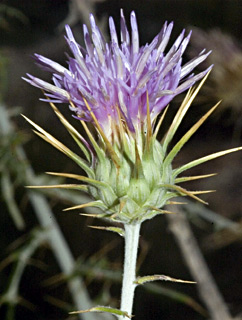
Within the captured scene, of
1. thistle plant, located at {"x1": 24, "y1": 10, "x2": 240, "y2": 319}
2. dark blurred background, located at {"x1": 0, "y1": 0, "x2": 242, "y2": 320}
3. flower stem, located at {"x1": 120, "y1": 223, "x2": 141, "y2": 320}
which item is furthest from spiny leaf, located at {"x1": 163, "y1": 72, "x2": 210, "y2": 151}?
dark blurred background, located at {"x1": 0, "y1": 0, "x2": 242, "y2": 320}

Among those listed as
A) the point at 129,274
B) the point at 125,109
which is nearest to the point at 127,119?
the point at 125,109

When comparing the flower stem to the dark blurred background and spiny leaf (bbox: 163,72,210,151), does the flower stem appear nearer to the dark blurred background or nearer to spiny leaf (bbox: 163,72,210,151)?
spiny leaf (bbox: 163,72,210,151)

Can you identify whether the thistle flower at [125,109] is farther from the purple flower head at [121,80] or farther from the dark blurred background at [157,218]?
the dark blurred background at [157,218]

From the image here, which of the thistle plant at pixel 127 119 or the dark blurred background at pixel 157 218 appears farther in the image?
the dark blurred background at pixel 157 218

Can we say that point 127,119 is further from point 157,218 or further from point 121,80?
point 157,218

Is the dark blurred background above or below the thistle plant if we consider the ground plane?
above

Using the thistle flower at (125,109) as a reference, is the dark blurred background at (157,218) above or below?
above

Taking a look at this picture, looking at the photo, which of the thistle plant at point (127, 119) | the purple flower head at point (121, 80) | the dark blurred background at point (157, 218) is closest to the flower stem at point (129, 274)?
the thistle plant at point (127, 119)

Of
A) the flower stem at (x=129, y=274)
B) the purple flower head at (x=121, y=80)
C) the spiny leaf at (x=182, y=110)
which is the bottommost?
the flower stem at (x=129, y=274)
